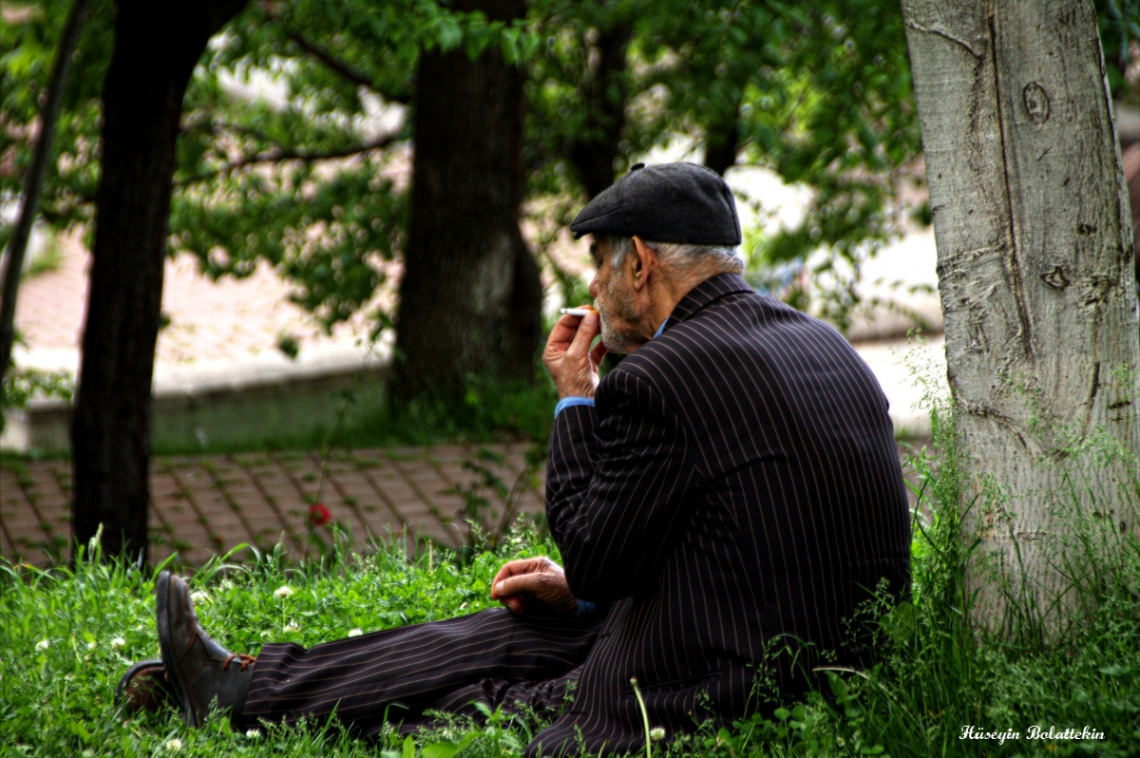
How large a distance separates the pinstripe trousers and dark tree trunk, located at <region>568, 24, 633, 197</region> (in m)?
5.98

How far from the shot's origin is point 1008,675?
7.95 ft

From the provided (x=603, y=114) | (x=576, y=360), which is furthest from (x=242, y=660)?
(x=603, y=114)

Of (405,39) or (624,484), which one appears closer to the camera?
(624,484)

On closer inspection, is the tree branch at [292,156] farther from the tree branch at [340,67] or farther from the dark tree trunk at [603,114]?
the dark tree trunk at [603,114]

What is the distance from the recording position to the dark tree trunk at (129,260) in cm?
454

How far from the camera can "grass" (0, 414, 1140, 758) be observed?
2.31 metres

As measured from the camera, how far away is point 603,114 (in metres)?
8.58

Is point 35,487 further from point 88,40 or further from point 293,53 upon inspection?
point 293,53

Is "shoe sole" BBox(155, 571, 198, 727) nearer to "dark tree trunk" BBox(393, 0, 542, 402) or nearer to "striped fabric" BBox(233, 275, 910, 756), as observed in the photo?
"striped fabric" BBox(233, 275, 910, 756)

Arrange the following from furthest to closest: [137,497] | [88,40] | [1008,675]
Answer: [88,40] < [137,497] < [1008,675]

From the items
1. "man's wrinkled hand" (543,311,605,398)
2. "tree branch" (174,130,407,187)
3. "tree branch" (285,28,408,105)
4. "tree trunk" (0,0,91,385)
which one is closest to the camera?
"man's wrinkled hand" (543,311,605,398)

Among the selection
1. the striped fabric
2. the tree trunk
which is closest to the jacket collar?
the striped fabric

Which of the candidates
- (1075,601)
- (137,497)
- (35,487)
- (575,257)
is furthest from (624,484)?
(575,257)

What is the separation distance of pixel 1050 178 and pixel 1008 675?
107 centimetres
